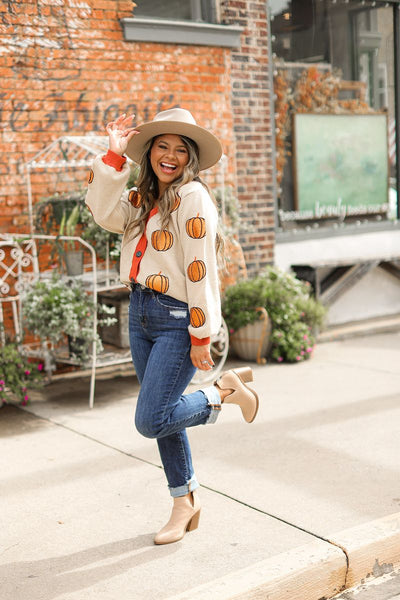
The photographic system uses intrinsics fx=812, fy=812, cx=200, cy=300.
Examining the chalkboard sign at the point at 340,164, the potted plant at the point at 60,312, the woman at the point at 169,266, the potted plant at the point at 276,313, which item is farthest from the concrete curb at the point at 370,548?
the chalkboard sign at the point at 340,164

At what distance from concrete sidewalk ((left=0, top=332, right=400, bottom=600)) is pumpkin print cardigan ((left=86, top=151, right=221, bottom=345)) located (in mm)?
943

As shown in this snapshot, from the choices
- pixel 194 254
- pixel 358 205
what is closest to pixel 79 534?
pixel 194 254

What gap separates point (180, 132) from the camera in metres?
3.38

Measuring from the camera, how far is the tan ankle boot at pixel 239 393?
12.0 ft

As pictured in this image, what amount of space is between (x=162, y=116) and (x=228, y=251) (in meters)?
3.80

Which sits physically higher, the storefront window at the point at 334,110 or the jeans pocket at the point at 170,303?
the storefront window at the point at 334,110

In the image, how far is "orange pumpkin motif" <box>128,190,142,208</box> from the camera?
3570 mm

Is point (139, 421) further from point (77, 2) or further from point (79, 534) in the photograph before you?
point (77, 2)

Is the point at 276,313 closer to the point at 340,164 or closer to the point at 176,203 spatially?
the point at 340,164

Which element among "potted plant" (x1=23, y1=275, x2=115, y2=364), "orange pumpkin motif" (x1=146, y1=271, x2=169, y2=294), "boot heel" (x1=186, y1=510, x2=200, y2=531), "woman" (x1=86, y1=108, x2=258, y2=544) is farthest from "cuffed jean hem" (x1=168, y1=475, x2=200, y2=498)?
"potted plant" (x1=23, y1=275, x2=115, y2=364)

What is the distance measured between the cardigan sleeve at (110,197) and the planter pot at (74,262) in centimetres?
248

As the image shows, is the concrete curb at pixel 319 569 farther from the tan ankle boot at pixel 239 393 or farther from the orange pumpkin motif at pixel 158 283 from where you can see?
the orange pumpkin motif at pixel 158 283

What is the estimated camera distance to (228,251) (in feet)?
23.6

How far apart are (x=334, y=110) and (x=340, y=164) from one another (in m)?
0.58
